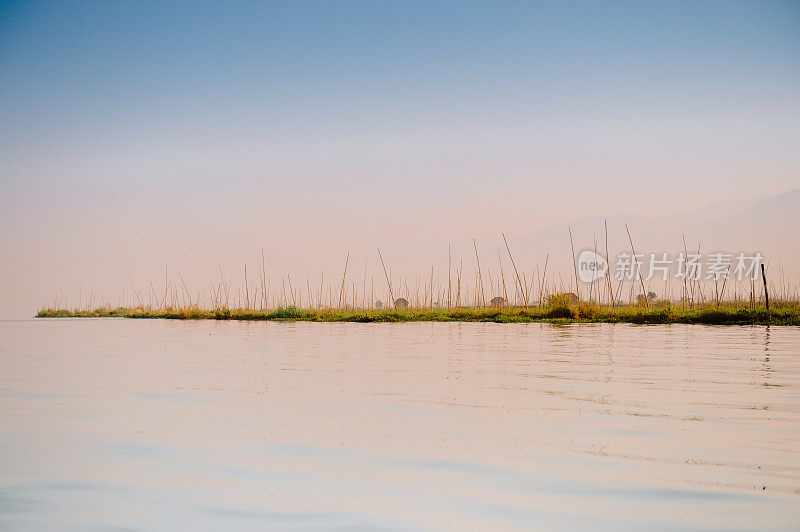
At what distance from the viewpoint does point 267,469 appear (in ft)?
10.00

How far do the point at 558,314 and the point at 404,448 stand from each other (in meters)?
17.8

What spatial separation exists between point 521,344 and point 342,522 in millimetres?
8523

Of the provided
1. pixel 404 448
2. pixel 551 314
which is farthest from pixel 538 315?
pixel 404 448

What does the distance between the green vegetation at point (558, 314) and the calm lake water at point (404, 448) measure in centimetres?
1197

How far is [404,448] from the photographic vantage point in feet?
11.2

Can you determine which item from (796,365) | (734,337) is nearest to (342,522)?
(796,365)

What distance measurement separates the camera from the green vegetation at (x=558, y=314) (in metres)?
17.8

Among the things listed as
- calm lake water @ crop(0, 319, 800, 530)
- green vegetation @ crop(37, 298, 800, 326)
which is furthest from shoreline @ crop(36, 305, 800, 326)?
calm lake water @ crop(0, 319, 800, 530)

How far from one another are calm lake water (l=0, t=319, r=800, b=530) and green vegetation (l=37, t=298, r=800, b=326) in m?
12.0

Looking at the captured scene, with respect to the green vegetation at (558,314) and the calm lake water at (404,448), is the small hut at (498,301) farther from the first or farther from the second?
the calm lake water at (404,448)

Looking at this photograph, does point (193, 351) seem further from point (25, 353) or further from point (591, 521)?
point (591, 521)

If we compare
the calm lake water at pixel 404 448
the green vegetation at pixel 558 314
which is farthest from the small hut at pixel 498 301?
the calm lake water at pixel 404 448

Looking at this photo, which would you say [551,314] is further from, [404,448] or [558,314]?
[404,448]

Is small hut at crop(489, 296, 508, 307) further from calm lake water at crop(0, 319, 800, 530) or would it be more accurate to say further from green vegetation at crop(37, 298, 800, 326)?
calm lake water at crop(0, 319, 800, 530)
